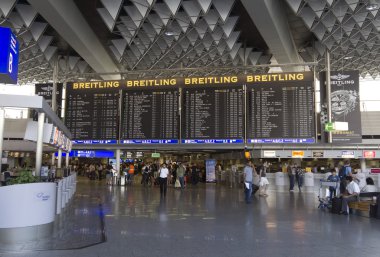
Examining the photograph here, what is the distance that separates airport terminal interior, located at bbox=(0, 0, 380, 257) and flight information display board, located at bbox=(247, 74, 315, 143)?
46 mm

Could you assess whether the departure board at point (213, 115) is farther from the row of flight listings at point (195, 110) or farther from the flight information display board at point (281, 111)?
the flight information display board at point (281, 111)

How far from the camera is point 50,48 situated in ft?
70.8

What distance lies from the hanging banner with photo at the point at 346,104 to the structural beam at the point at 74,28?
12.5 metres

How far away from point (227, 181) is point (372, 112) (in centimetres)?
1799

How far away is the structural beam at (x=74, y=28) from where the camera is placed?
1500 cm

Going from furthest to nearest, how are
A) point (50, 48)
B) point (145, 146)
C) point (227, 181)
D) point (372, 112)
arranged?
point (372, 112)
point (227, 181)
point (50, 48)
point (145, 146)

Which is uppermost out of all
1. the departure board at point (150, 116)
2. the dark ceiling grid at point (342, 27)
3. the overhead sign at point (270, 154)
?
the dark ceiling grid at point (342, 27)

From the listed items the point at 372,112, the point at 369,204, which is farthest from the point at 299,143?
the point at 372,112

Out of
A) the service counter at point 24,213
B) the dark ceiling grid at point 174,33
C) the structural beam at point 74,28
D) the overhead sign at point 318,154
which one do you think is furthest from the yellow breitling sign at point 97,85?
the service counter at point 24,213

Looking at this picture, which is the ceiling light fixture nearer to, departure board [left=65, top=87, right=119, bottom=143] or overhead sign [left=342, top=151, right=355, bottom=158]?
overhead sign [left=342, top=151, right=355, bottom=158]

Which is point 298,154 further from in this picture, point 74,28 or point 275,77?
point 74,28

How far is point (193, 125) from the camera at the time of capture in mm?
17188

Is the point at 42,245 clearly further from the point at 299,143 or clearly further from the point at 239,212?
the point at 299,143

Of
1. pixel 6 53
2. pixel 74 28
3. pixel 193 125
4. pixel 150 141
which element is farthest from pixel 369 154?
pixel 6 53
